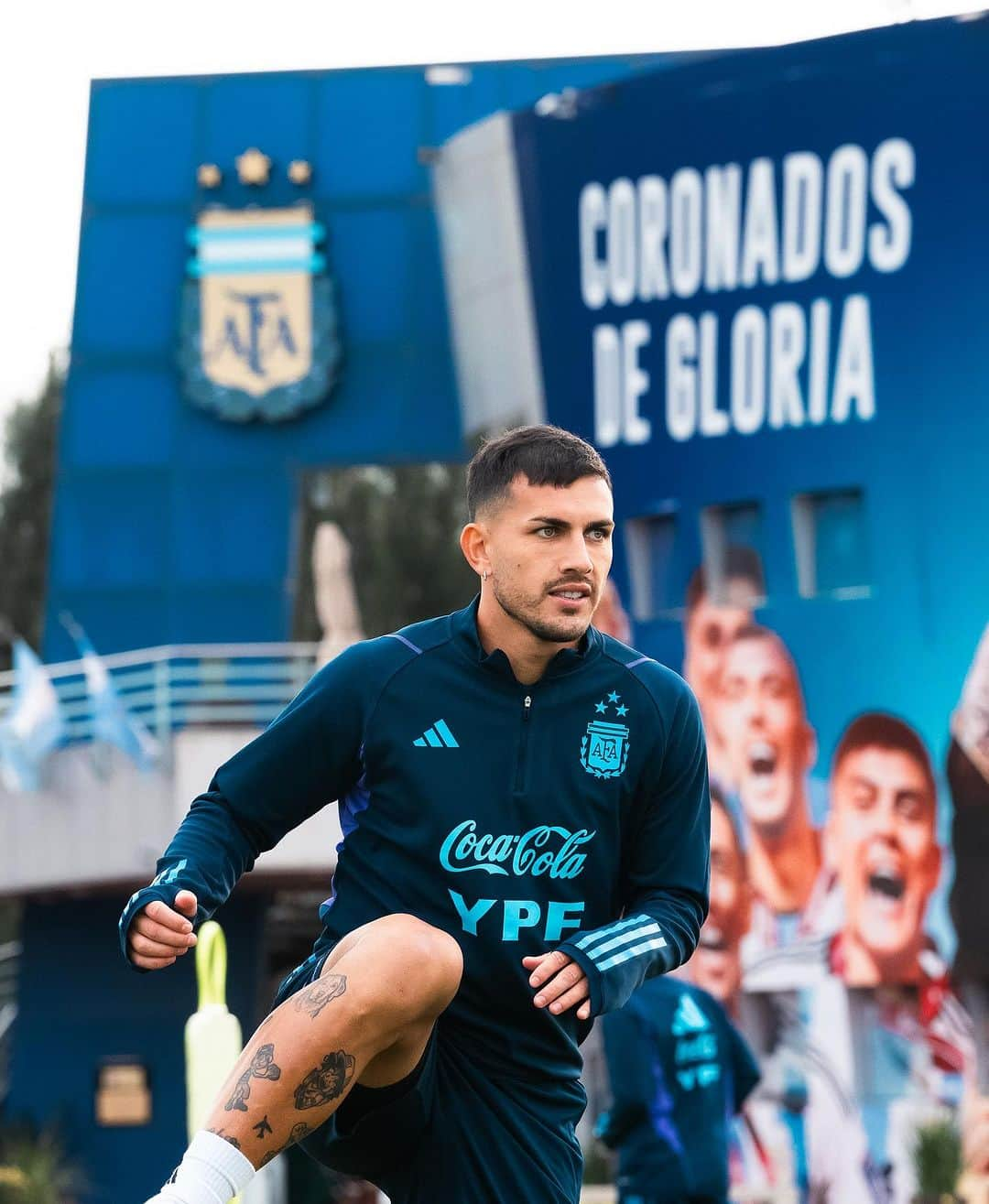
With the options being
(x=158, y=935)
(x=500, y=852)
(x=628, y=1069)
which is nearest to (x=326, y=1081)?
(x=158, y=935)

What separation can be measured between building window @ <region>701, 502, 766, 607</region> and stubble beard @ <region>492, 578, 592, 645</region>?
14.9m

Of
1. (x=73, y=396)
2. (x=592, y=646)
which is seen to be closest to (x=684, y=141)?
(x=73, y=396)

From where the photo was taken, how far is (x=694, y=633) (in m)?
20.2

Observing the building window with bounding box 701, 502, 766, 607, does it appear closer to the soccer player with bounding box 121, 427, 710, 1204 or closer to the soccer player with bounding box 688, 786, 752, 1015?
the soccer player with bounding box 688, 786, 752, 1015

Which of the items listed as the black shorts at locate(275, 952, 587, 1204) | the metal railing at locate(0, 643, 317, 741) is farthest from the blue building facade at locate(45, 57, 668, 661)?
the black shorts at locate(275, 952, 587, 1204)

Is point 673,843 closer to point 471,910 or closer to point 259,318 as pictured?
point 471,910

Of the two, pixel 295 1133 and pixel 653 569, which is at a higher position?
pixel 653 569

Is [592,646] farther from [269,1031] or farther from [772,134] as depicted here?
[772,134]

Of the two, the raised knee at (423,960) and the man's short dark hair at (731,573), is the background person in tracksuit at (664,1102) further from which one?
the man's short dark hair at (731,573)

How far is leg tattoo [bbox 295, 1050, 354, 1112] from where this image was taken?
176 inches

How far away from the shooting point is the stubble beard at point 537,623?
4977 mm

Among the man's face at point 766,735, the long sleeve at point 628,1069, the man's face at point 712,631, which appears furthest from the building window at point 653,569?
the long sleeve at point 628,1069

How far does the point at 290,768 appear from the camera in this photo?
16.7ft

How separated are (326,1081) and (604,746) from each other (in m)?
1.03
